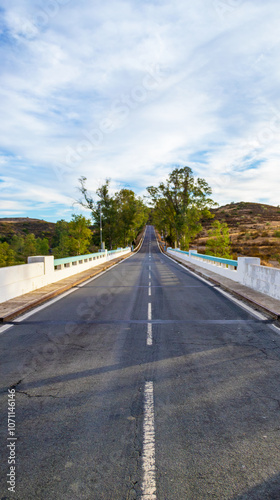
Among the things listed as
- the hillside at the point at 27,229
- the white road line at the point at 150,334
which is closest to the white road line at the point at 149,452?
the white road line at the point at 150,334

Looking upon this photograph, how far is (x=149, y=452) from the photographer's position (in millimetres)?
2943

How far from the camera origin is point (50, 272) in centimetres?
1434

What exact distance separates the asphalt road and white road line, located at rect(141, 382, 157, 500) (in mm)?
11

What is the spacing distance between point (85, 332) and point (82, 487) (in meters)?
4.44

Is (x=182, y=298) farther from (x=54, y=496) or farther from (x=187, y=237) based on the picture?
(x=187, y=237)

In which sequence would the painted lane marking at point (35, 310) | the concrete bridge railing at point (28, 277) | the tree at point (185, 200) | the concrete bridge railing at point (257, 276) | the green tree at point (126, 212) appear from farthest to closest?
the green tree at point (126, 212), the tree at point (185, 200), the concrete bridge railing at point (257, 276), the concrete bridge railing at point (28, 277), the painted lane marking at point (35, 310)

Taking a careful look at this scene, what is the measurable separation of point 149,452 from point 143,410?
2.32 feet

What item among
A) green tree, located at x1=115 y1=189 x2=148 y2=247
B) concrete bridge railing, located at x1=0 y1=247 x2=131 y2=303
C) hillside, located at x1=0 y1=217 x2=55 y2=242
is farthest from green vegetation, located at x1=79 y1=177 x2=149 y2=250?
hillside, located at x1=0 y1=217 x2=55 y2=242

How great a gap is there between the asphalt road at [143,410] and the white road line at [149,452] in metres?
0.01

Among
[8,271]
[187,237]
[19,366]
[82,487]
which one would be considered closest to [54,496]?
[82,487]

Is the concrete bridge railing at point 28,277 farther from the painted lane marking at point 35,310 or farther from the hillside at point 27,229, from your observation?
the hillside at point 27,229

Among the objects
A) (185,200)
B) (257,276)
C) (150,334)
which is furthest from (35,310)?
(185,200)

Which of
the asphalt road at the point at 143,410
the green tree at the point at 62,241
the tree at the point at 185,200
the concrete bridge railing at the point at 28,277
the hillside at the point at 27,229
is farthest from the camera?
the hillside at the point at 27,229

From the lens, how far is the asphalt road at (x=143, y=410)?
2.61 m
